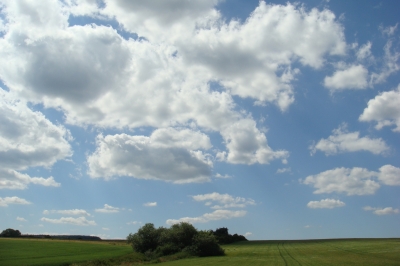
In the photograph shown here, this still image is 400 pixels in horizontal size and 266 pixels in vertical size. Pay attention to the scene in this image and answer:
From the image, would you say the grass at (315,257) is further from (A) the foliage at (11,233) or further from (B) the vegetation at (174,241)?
(A) the foliage at (11,233)

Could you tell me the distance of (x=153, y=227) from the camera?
9450 cm

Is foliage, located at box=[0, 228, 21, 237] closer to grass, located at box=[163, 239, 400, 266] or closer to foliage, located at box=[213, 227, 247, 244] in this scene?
foliage, located at box=[213, 227, 247, 244]

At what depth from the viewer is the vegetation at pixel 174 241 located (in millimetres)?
85125

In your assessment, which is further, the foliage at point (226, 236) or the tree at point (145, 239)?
the foliage at point (226, 236)

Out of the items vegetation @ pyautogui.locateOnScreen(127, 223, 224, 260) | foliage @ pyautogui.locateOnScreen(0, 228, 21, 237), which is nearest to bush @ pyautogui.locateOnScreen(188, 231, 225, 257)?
vegetation @ pyautogui.locateOnScreen(127, 223, 224, 260)

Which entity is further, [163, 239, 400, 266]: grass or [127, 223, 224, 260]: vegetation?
[127, 223, 224, 260]: vegetation

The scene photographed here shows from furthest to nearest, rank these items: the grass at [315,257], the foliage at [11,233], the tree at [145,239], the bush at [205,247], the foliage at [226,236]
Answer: the foliage at [226,236] → the foliage at [11,233] → the tree at [145,239] → the bush at [205,247] → the grass at [315,257]

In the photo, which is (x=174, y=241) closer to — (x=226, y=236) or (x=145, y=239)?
(x=145, y=239)

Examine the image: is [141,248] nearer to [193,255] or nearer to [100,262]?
[193,255]

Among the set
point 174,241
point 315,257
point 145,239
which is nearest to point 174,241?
point 174,241

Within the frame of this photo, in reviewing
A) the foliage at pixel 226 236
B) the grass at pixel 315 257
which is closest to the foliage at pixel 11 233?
the foliage at pixel 226 236

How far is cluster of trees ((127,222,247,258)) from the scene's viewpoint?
279 ft

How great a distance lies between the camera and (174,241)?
8944 centimetres

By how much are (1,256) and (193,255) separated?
136ft
